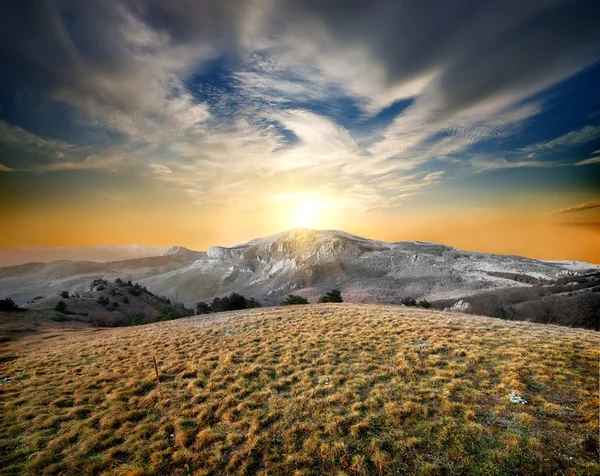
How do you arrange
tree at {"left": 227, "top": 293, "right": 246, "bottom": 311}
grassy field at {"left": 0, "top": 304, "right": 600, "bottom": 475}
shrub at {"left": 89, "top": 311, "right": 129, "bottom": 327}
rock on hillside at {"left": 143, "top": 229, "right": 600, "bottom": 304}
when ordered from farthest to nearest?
rock on hillside at {"left": 143, "top": 229, "right": 600, "bottom": 304} → tree at {"left": 227, "top": 293, "right": 246, "bottom": 311} → shrub at {"left": 89, "top": 311, "right": 129, "bottom": 327} → grassy field at {"left": 0, "top": 304, "right": 600, "bottom": 475}

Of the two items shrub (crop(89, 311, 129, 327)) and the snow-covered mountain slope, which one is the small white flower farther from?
the snow-covered mountain slope

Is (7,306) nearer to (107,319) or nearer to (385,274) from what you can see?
(107,319)

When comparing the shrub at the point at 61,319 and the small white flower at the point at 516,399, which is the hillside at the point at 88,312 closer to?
the shrub at the point at 61,319

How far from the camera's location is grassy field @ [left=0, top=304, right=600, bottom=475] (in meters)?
7.92

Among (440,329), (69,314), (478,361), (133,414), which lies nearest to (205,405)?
(133,414)

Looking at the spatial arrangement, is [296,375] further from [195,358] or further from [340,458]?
[195,358]

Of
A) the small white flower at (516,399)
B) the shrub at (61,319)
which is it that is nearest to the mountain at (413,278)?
the small white flower at (516,399)

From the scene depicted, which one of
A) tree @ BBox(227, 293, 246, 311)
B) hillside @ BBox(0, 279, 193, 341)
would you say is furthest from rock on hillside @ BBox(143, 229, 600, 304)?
hillside @ BBox(0, 279, 193, 341)

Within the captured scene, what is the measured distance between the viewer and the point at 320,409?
10.5 metres

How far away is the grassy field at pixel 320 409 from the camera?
792cm

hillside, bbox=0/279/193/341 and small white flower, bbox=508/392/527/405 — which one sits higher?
small white flower, bbox=508/392/527/405

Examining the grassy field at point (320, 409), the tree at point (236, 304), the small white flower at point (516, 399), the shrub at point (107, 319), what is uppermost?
the small white flower at point (516, 399)

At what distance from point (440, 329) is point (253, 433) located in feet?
59.4

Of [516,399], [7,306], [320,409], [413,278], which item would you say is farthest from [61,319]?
[413,278]
